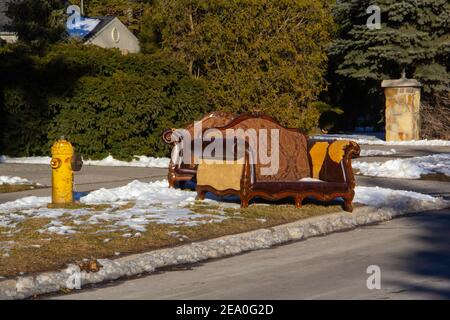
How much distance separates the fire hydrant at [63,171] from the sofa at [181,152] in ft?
7.77

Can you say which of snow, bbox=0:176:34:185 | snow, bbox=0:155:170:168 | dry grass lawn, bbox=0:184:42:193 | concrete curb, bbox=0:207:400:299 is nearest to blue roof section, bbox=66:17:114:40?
snow, bbox=0:155:170:168

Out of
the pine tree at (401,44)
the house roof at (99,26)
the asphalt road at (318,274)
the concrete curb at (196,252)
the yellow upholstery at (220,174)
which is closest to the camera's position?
the asphalt road at (318,274)

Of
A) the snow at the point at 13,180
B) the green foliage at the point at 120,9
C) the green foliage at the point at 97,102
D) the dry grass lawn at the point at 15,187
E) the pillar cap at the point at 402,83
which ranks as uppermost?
the green foliage at the point at 120,9

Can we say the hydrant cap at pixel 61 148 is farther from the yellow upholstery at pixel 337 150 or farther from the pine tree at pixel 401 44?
the pine tree at pixel 401 44

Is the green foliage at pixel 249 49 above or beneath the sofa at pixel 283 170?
above

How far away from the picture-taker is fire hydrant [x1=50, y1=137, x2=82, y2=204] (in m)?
13.6

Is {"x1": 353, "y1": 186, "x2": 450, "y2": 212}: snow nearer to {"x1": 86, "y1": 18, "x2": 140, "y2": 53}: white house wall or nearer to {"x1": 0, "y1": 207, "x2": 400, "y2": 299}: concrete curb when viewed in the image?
{"x1": 0, "y1": 207, "x2": 400, "y2": 299}: concrete curb

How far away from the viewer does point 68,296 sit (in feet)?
27.6

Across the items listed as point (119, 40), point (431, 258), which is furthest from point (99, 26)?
point (431, 258)

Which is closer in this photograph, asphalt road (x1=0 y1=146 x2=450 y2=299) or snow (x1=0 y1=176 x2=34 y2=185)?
asphalt road (x1=0 y1=146 x2=450 y2=299)

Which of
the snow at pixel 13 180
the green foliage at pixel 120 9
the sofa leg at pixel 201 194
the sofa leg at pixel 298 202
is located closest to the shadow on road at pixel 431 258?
the sofa leg at pixel 298 202

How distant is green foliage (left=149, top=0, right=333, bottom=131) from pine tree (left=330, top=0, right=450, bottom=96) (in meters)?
8.67

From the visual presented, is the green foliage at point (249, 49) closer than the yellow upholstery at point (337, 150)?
No

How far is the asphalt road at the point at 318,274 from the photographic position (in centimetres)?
837
